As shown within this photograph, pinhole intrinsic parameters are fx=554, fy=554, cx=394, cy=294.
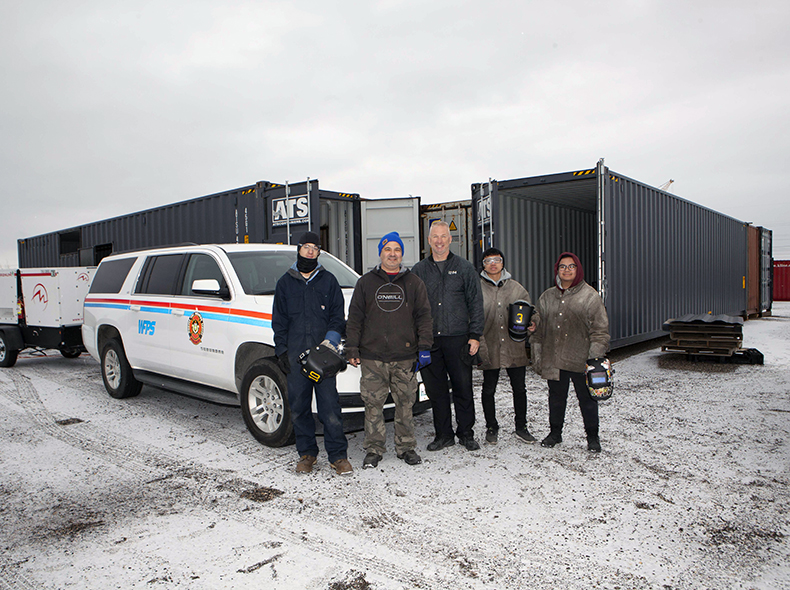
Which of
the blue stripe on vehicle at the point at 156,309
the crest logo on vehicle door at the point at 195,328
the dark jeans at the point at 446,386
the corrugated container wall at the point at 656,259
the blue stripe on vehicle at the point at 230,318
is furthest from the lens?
the corrugated container wall at the point at 656,259

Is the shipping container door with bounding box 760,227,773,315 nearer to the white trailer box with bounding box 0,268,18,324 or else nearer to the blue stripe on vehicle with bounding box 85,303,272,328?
the blue stripe on vehicle with bounding box 85,303,272,328

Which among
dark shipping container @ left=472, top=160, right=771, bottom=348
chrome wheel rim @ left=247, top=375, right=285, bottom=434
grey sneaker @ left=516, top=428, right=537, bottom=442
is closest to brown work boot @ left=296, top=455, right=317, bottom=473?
chrome wheel rim @ left=247, top=375, right=285, bottom=434

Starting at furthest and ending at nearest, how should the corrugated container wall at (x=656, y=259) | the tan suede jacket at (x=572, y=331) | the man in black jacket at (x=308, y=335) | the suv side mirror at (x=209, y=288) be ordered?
1. the corrugated container wall at (x=656, y=259)
2. the suv side mirror at (x=209, y=288)
3. the tan suede jacket at (x=572, y=331)
4. the man in black jacket at (x=308, y=335)

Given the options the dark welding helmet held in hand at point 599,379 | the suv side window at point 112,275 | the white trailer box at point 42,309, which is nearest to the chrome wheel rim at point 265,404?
the dark welding helmet held in hand at point 599,379

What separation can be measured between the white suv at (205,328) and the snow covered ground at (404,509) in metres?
0.44

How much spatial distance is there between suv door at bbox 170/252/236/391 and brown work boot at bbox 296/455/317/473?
1.21m

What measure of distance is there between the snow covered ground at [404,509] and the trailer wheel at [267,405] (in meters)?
0.17

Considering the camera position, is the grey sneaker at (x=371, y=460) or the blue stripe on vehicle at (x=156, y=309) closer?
the grey sneaker at (x=371, y=460)

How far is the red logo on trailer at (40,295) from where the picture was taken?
365 inches

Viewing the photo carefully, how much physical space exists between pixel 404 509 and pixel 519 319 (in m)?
1.88

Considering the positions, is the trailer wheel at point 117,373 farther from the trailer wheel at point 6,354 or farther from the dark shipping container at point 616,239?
the dark shipping container at point 616,239

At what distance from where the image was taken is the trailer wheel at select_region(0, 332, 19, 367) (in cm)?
952

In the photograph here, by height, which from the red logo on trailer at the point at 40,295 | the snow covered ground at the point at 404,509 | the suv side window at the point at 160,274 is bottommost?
the snow covered ground at the point at 404,509

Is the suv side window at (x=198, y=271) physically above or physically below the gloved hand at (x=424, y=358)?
above
